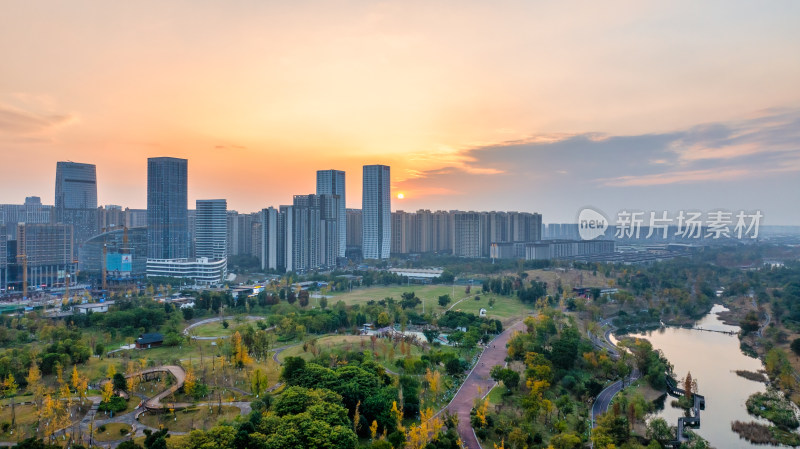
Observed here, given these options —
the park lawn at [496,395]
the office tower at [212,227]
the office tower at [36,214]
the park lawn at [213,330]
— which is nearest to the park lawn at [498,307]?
the park lawn at [496,395]

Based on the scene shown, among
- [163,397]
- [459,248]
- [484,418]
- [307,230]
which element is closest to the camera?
[484,418]

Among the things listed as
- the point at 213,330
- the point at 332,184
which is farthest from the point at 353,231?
the point at 213,330

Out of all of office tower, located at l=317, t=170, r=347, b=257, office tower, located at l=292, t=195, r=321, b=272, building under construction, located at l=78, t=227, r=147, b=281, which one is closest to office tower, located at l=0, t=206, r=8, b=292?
building under construction, located at l=78, t=227, r=147, b=281

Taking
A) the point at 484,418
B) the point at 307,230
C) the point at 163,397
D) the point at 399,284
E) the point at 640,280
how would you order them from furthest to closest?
1. the point at 307,230
2. the point at 399,284
3. the point at 640,280
4. the point at 163,397
5. the point at 484,418

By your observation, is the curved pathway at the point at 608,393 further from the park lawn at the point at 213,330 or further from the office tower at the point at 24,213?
the office tower at the point at 24,213

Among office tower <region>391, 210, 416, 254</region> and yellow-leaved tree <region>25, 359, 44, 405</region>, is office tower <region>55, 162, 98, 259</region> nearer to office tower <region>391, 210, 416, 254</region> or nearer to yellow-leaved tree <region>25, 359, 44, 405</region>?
office tower <region>391, 210, 416, 254</region>

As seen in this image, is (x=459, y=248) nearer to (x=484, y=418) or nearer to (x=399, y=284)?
(x=399, y=284)

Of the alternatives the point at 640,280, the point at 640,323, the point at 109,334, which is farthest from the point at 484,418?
the point at 640,280

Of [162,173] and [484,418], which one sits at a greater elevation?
[162,173]
